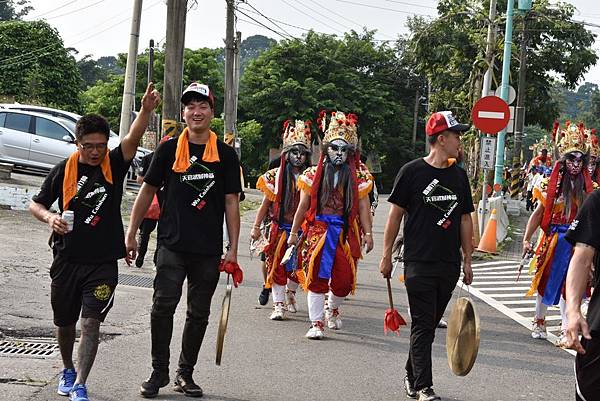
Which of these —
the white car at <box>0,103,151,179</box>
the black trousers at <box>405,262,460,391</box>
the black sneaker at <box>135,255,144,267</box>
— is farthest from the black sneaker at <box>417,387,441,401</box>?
the white car at <box>0,103,151,179</box>

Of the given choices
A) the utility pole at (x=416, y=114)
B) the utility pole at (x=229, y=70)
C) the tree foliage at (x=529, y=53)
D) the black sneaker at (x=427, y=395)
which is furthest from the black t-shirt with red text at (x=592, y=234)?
the utility pole at (x=416, y=114)

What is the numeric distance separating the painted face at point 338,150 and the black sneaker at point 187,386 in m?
3.30

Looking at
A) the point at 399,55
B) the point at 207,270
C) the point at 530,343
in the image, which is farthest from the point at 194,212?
the point at 399,55

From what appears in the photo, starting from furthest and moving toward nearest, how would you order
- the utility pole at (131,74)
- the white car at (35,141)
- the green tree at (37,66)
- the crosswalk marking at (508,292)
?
the green tree at (37,66) < the white car at (35,141) < the utility pole at (131,74) < the crosswalk marking at (508,292)

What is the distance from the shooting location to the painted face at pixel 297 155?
1021 cm

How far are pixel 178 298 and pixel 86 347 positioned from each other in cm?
75

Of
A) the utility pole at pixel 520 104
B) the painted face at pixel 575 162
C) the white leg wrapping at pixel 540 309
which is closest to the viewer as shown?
the painted face at pixel 575 162

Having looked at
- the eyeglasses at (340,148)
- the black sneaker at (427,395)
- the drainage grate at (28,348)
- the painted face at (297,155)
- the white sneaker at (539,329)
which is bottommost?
the drainage grate at (28,348)

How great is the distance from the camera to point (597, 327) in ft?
14.2

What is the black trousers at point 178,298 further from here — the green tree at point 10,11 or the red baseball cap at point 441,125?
the green tree at point 10,11

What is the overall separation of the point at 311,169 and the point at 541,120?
36141 mm

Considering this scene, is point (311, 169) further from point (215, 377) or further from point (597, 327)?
point (597, 327)

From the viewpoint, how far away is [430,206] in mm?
6793

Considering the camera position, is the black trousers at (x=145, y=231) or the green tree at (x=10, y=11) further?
the green tree at (x=10, y=11)
